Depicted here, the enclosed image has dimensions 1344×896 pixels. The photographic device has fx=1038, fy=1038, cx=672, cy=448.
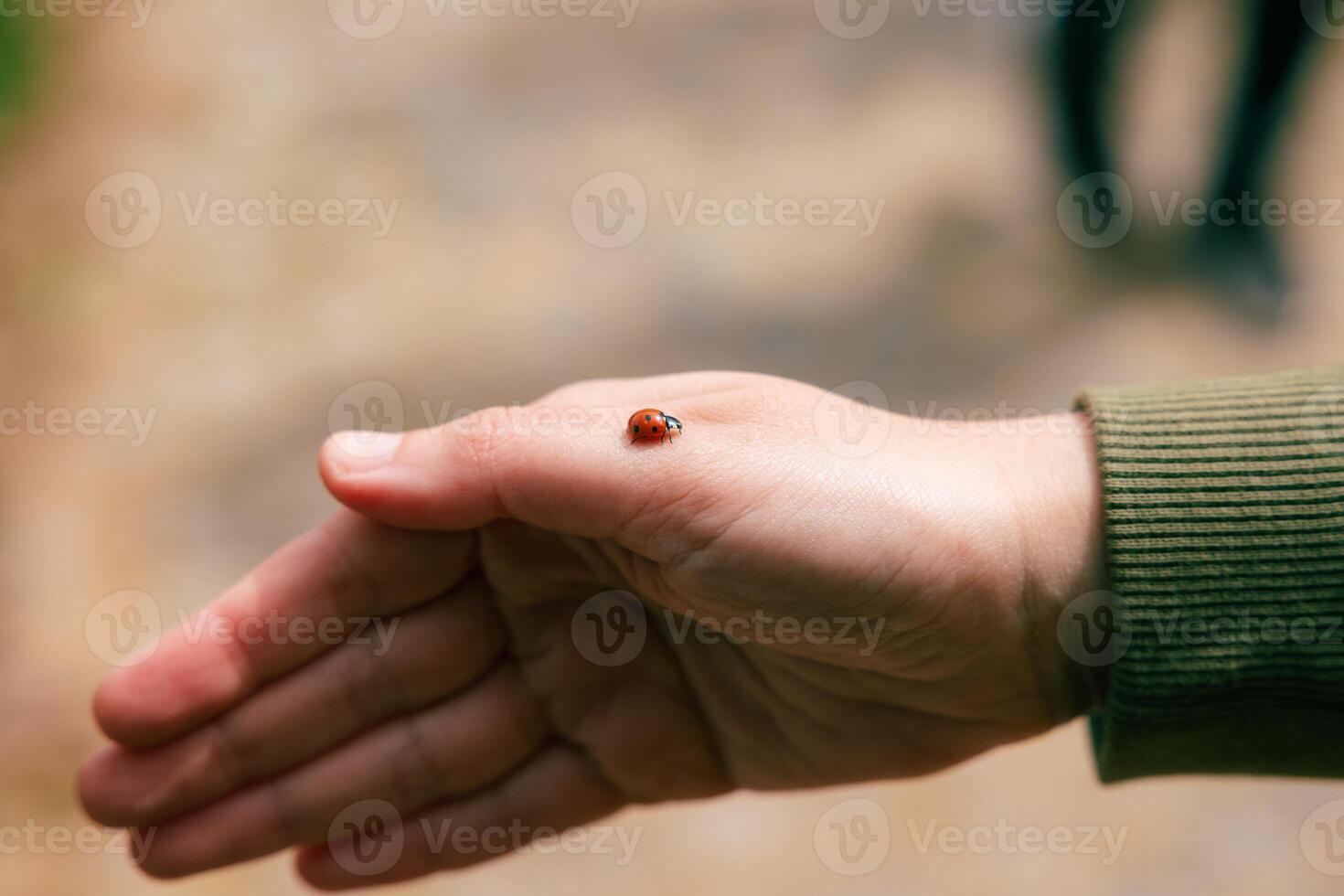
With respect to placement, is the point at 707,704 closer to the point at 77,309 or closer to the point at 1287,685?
the point at 1287,685

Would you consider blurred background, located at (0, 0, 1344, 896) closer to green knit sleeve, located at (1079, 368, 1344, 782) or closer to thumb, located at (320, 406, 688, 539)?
green knit sleeve, located at (1079, 368, 1344, 782)

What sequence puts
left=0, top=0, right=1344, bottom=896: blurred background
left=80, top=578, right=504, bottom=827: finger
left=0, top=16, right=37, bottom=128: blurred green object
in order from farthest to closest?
left=0, top=16, right=37, bottom=128: blurred green object < left=0, top=0, right=1344, bottom=896: blurred background < left=80, top=578, right=504, bottom=827: finger

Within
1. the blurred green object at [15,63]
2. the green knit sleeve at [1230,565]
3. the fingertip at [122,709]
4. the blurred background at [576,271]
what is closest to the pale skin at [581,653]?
the fingertip at [122,709]

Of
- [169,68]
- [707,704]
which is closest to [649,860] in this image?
[707,704]

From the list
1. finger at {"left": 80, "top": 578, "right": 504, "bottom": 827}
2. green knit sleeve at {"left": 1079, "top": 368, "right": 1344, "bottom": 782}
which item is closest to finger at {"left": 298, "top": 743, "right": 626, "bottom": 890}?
finger at {"left": 80, "top": 578, "right": 504, "bottom": 827}

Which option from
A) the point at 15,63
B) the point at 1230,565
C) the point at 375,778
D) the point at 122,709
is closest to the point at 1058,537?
the point at 1230,565

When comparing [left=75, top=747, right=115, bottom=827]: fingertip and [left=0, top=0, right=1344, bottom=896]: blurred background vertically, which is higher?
[left=0, top=0, right=1344, bottom=896]: blurred background

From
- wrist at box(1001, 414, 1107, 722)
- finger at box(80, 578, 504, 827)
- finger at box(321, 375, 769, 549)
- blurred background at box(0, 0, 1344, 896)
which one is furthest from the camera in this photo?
blurred background at box(0, 0, 1344, 896)
